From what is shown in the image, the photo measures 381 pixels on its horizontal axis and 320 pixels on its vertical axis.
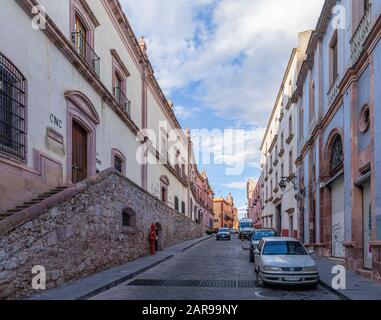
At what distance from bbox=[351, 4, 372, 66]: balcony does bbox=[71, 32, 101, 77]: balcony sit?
9.62 metres

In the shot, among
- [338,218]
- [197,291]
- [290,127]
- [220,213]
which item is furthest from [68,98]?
[220,213]

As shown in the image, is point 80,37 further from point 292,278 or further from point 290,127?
point 290,127

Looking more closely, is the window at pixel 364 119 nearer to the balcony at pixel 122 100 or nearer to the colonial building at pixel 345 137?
the colonial building at pixel 345 137

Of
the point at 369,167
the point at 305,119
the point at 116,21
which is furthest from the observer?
the point at 305,119

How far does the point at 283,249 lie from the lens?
42.4 ft

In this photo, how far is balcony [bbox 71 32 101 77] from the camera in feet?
51.3

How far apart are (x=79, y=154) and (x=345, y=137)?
975 cm

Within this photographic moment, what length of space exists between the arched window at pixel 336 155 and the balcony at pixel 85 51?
Result: 1045cm

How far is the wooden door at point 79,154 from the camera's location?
50.8 ft

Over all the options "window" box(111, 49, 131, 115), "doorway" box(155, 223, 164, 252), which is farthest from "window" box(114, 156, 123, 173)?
"doorway" box(155, 223, 164, 252)

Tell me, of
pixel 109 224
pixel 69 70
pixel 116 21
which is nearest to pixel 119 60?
pixel 116 21

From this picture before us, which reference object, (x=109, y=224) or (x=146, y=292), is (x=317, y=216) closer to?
(x=109, y=224)
